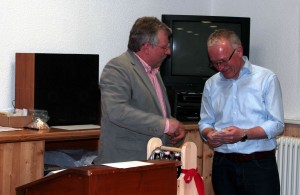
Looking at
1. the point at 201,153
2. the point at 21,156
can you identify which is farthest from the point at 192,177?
the point at 201,153

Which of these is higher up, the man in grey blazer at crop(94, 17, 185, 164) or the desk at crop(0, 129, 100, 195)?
the man in grey blazer at crop(94, 17, 185, 164)

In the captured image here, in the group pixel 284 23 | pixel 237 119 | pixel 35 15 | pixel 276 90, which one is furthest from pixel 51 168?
pixel 284 23

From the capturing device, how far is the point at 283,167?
470cm

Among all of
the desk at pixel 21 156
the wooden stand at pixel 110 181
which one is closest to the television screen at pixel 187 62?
the desk at pixel 21 156

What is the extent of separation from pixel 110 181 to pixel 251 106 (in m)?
1.40

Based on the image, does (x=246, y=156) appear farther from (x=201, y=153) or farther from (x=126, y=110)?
(x=201, y=153)

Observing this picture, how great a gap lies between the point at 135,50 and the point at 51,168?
1.23 meters

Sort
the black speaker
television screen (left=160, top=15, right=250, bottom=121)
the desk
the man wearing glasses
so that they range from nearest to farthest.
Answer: the man wearing glasses → the desk → the black speaker → television screen (left=160, top=15, right=250, bottom=121)

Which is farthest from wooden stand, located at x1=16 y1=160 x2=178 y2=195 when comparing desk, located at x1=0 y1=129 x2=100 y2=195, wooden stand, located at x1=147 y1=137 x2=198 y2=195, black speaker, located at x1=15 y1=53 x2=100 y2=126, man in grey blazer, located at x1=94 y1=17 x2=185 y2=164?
black speaker, located at x1=15 y1=53 x2=100 y2=126

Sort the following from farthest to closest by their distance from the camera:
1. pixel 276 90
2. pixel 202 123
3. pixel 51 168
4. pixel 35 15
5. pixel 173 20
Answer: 1. pixel 173 20
2. pixel 35 15
3. pixel 51 168
4. pixel 202 123
5. pixel 276 90

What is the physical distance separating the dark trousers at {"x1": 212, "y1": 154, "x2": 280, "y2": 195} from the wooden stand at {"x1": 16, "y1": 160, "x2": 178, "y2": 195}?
101 centimetres

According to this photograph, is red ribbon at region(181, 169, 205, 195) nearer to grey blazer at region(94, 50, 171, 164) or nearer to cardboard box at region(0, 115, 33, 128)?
grey blazer at region(94, 50, 171, 164)

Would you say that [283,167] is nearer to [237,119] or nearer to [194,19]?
[194,19]

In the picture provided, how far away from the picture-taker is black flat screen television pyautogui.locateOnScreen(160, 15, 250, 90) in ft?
15.0
